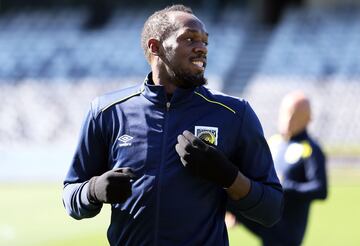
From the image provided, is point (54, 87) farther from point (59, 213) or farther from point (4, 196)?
point (59, 213)

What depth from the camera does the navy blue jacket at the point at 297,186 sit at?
7.23 metres

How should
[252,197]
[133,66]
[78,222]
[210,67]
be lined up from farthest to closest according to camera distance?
[133,66]
[210,67]
[78,222]
[252,197]

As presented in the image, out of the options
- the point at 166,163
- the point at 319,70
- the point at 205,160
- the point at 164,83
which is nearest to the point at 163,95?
the point at 164,83

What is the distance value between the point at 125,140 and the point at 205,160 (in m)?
0.44

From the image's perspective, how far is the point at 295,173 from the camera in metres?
7.46

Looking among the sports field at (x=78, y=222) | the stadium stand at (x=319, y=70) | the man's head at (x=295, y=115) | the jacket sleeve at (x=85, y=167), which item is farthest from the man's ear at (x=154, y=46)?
the stadium stand at (x=319, y=70)

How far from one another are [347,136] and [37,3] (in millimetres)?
16836

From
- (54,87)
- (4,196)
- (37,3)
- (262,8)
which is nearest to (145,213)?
(4,196)

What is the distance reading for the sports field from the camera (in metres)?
11.4

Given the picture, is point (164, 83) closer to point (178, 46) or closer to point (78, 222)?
point (178, 46)

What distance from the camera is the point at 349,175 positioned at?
61.5ft

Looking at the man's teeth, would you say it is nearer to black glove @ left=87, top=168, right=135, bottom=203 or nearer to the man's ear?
the man's ear

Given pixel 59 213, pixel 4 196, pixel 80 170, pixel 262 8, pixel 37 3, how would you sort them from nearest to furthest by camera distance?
pixel 80 170
pixel 59 213
pixel 4 196
pixel 262 8
pixel 37 3

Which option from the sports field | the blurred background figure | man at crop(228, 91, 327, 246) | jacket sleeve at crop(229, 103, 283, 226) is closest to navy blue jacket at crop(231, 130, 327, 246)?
man at crop(228, 91, 327, 246)
